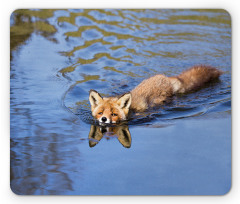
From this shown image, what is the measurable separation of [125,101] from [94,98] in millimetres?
411

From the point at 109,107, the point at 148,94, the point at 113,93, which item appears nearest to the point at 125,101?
the point at 109,107

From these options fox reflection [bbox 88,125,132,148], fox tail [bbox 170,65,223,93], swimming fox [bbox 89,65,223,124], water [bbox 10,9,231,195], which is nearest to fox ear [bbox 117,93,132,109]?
swimming fox [bbox 89,65,223,124]

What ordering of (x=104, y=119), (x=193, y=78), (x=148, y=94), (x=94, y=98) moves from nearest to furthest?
1. (x=104, y=119)
2. (x=94, y=98)
3. (x=148, y=94)
4. (x=193, y=78)

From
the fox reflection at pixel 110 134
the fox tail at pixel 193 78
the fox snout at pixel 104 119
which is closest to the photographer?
the fox reflection at pixel 110 134

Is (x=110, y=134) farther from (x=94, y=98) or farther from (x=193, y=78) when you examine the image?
(x=193, y=78)

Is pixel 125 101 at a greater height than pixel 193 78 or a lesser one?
lesser

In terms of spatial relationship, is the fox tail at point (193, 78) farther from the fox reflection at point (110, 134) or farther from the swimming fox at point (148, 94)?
the fox reflection at point (110, 134)

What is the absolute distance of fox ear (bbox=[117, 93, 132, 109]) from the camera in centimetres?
537

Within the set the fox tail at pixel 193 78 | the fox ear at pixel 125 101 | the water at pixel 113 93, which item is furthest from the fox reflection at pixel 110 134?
the fox tail at pixel 193 78

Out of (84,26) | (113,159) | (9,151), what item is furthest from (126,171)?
→ (84,26)

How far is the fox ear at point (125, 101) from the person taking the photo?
211 inches

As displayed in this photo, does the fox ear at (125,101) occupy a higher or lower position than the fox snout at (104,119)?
higher

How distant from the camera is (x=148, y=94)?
19.0ft

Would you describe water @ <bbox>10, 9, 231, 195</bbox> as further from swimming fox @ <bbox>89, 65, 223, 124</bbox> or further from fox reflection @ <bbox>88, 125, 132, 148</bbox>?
swimming fox @ <bbox>89, 65, 223, 124</bbox>
